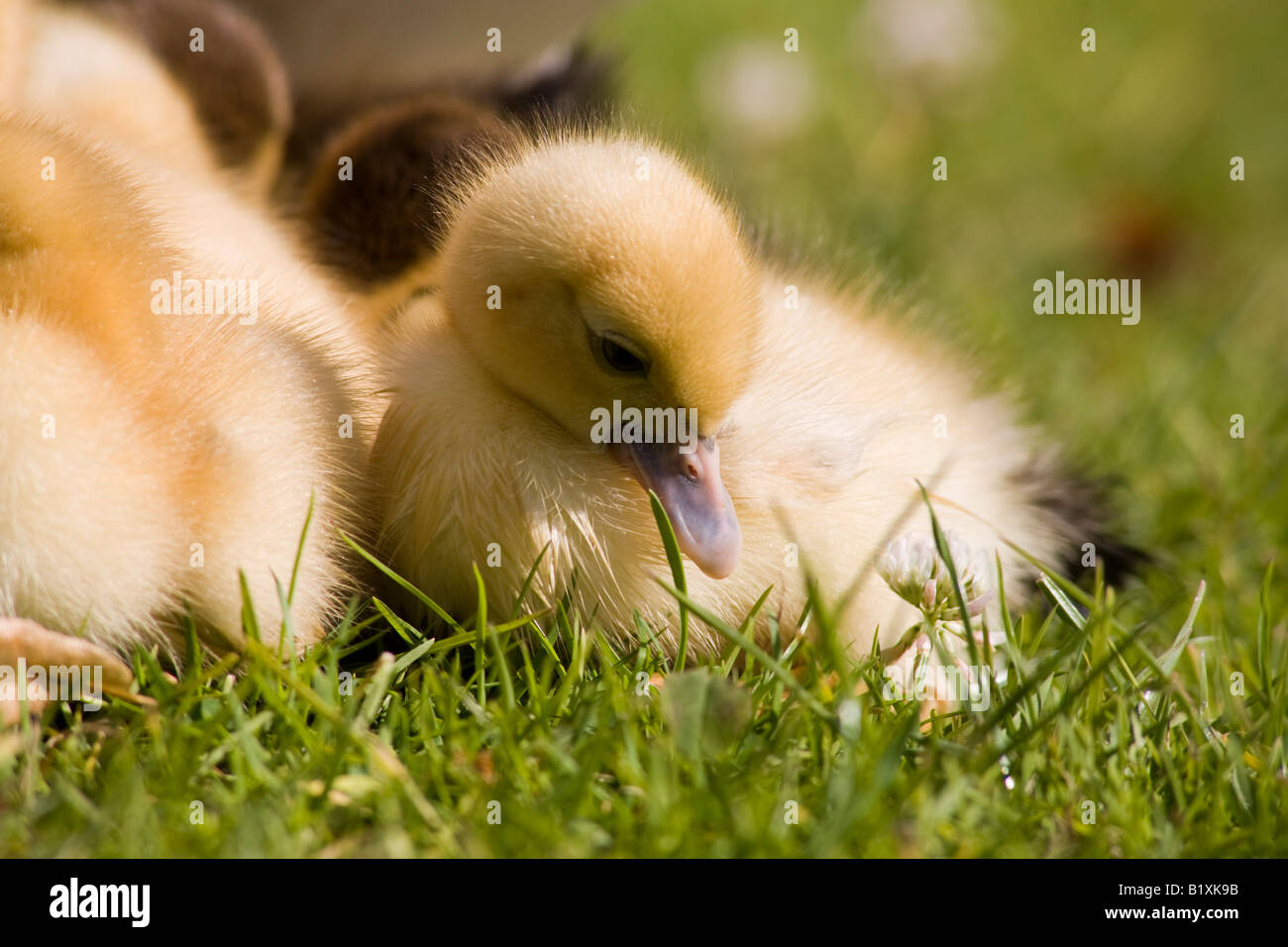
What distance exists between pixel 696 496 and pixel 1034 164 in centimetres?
299

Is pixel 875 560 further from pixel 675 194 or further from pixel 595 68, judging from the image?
pixel 595 68

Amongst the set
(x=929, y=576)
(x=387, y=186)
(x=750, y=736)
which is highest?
(x=387, y=186)

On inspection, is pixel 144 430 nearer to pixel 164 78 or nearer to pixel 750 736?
pixel 750 736

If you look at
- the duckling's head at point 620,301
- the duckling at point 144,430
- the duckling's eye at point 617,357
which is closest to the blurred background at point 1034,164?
the duckling's head at point 620,301

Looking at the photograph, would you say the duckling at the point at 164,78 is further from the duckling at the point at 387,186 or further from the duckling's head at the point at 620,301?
the duckling's head at the point at 620,301

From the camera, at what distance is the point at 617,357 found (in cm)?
149

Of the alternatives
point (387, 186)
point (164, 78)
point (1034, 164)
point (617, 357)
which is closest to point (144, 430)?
point (617, 357)

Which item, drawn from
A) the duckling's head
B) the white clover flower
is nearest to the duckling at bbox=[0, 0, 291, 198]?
the duckling's head

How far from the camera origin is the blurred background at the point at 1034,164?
2.29 metres

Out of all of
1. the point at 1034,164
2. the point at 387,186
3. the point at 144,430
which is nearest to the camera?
the point at 144,430

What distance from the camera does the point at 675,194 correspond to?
1467mm

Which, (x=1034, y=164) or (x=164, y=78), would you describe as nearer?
(x=164, y=78)

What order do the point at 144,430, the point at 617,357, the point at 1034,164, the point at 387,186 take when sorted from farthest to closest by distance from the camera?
the point at 1034,164 < the point at 387,186 < the point at 617,357 < the point at 144,430
